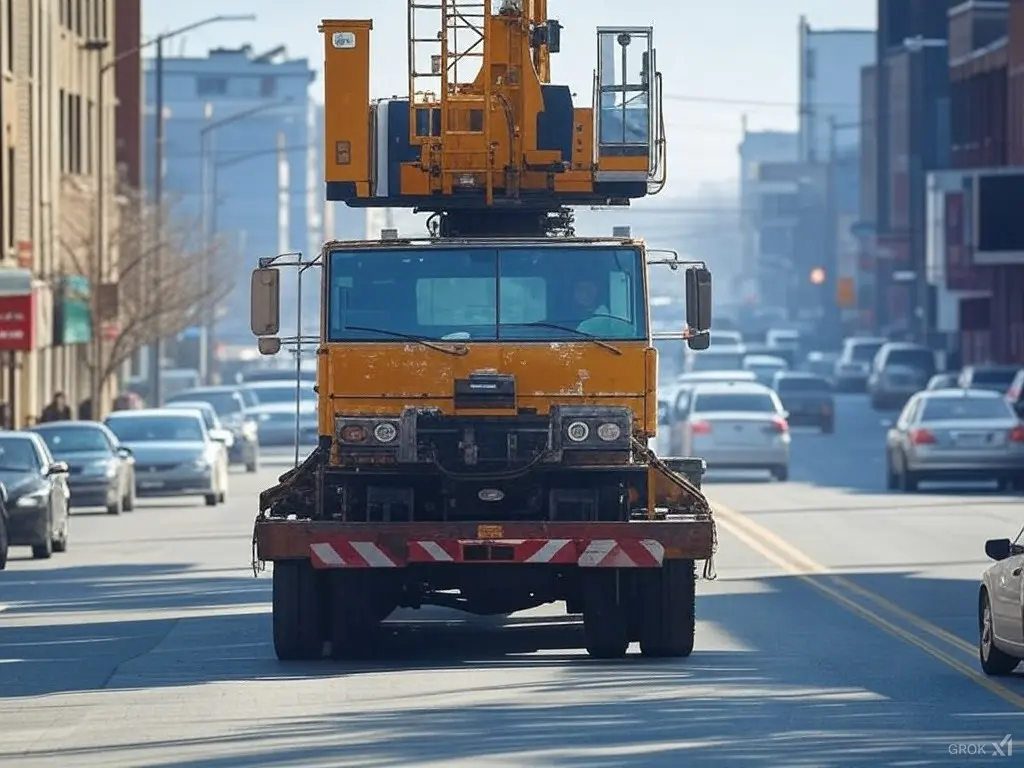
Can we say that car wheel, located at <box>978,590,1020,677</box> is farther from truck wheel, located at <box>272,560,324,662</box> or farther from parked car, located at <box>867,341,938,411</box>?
parked car, located at <box>867,341,938,411</box>

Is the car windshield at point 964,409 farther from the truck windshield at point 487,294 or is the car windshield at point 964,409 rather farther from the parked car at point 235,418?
the truck windshield at point 487,294

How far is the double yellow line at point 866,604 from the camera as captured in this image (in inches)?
695

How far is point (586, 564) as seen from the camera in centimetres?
1741

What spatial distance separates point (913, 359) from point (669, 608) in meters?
62.6

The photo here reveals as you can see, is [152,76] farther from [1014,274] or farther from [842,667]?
[842,667]

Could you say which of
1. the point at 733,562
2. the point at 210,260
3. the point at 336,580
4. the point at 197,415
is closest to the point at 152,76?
the point at 210,260

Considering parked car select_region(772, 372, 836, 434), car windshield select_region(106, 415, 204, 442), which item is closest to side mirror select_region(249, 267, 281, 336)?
car windshield select_region(106, 415, 204, 442)

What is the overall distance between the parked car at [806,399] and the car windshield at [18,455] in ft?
126

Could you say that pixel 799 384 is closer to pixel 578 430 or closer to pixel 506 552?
pixel 578 430

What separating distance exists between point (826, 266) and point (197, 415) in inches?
5381

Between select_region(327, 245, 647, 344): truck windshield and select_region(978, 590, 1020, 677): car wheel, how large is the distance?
9.45ft

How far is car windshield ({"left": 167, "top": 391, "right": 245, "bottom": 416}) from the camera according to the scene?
2222 inches

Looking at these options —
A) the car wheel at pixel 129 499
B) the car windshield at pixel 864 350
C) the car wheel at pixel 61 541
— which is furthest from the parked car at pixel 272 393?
the car windshield at pixel 864 350

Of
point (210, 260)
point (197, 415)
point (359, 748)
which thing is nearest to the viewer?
point (359, 748)
